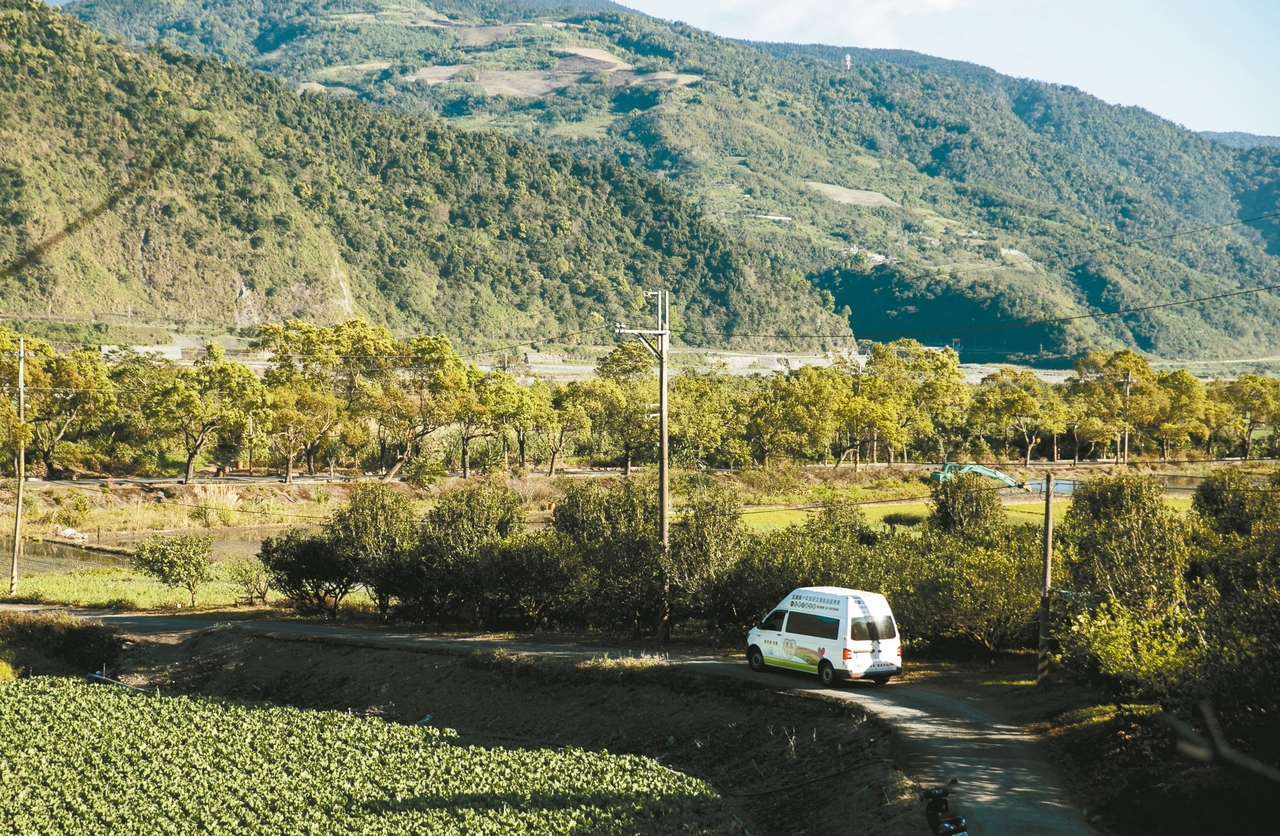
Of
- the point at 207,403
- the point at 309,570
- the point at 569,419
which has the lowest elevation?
the point at 309,570

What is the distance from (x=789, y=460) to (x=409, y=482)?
28.9 m

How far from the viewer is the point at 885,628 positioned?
22.7 metres

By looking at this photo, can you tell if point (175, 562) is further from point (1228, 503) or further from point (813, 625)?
point (1228, 503)

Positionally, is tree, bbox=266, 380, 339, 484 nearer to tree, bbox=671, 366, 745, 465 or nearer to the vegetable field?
tree, bbox=671, 366, 745, 465

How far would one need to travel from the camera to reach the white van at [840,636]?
22.4m

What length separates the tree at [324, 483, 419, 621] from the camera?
3497 centimetres

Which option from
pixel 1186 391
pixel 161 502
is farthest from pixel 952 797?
pixel 1186 391

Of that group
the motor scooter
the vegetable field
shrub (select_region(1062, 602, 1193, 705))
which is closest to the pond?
the vegetable field

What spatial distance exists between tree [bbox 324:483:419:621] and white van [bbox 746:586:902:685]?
51.6 ft

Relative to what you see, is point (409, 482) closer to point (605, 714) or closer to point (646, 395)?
point (646, 395)

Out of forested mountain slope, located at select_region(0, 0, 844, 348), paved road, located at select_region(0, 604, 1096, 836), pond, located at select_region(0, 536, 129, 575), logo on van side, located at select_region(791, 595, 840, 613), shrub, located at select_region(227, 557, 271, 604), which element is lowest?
pond, located at select_region(0, 536, 129, 575)

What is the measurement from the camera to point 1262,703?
1372 cm

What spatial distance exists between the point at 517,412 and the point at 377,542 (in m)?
40.5

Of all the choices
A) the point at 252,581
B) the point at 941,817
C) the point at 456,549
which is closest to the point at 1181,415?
the point at 456,549
